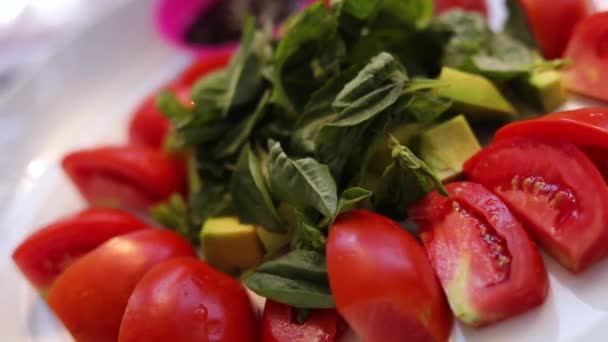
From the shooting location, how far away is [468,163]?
132 centimetres

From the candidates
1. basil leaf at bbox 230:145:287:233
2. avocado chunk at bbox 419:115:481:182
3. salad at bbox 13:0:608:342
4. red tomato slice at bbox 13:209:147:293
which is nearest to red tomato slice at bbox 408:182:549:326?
salad at bbox 13:0:608:342

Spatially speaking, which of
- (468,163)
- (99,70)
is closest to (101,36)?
(99,70)

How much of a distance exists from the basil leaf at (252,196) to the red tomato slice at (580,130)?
21.5 inches

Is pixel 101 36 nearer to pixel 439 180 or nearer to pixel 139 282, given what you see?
pixel 139 282

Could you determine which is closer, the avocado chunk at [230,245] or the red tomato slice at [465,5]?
the avocado chunk at [230,245]

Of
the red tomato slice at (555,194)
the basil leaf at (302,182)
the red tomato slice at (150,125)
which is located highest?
the red tomato slice at (150,125)

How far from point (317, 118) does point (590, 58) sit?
2.12 ft

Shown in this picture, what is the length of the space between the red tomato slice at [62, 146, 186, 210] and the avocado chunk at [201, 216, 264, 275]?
0.31m

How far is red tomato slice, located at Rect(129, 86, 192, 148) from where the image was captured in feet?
6.36

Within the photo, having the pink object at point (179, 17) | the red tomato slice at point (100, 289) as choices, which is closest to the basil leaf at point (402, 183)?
the red tomato slice at point (100, 289)

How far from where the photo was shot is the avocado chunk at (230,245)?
1.44 metres

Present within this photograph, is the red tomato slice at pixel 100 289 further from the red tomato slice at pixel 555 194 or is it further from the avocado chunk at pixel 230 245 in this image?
the red tomato slice at pixel 555 194

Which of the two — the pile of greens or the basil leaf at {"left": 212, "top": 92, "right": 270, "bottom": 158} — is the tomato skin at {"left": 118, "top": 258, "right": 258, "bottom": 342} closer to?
the pile of greens

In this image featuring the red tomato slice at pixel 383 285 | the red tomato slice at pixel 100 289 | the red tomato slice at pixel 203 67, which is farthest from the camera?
the red tomato slice at pixel 203 67
